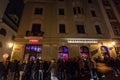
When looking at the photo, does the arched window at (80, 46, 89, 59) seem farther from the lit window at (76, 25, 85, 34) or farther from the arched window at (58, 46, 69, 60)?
the lit window at (76, 25, 85, 34)

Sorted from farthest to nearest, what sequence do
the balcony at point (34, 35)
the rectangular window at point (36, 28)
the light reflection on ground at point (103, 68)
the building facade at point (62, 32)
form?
the rectangular window at point (36, 28) < the balcony at point (34, 35) < the building facade at point (62, 32) < the light reflection on ground at point (103, 68)

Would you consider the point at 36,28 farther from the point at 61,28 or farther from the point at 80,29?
the point at 80,29

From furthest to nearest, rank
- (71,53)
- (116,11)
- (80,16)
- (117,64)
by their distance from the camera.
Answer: (116,11), (80,16), (71,53), (117,64)

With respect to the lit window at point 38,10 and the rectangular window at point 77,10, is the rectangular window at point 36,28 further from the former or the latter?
the rectangular window at point 77,10

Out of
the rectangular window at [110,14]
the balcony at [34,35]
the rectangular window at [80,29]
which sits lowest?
the balcony at [34,35]

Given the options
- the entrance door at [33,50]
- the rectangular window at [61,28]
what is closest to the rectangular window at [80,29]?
the rectangular window at [61,28]

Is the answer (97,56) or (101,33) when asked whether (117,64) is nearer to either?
(97,56)

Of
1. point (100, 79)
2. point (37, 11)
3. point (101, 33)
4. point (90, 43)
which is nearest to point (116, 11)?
point (101, 33)

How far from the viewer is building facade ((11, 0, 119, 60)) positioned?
14.0 m

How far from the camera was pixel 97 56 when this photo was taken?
14.1 metres

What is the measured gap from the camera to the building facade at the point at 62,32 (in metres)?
14.0

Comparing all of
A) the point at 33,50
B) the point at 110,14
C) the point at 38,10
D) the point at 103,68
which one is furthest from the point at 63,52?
the point at 110,14

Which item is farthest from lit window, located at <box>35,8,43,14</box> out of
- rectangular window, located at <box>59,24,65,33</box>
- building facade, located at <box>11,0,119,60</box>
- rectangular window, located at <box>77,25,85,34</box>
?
rectangular window, located at <box>77,25,85,34</box>

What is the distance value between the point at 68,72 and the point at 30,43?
6.47m
